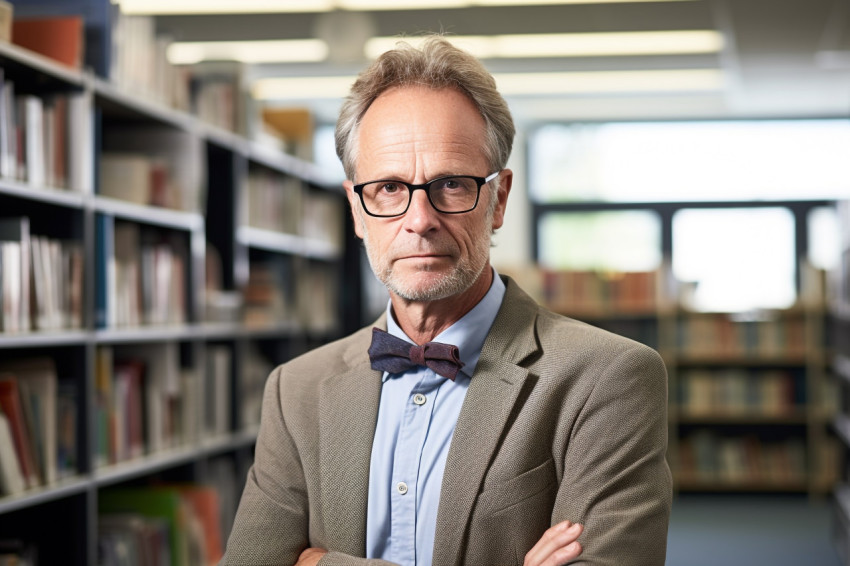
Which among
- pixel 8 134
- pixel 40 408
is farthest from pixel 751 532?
pixel 8 134

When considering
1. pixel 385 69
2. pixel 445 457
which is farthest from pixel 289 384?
pixel 385 69

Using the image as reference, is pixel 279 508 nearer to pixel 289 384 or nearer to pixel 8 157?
pixel 289 384

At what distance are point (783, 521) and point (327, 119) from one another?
594 cm

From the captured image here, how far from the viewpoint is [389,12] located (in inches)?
265

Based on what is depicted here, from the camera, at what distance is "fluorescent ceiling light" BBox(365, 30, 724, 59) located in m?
7.20

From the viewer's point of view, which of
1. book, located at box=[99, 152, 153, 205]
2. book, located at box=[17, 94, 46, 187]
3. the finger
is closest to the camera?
the finger

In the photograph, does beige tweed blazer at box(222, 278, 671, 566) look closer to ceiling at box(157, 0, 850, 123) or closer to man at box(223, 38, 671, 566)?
man at box(223, 38, 671, 566)

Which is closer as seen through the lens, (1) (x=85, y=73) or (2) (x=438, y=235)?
(2) (x=438, y=235)

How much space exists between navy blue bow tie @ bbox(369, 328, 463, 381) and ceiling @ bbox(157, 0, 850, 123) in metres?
4.15

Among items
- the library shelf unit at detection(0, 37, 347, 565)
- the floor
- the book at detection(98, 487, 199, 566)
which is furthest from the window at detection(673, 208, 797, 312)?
the book at detection(98, 487, 199, 566)

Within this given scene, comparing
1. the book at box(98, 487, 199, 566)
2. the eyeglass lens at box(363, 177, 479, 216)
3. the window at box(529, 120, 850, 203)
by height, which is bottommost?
the book at box(98, 487, 199, 566)

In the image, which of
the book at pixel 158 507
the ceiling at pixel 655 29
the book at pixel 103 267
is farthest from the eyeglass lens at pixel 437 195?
the ceiling at pixel 655 29

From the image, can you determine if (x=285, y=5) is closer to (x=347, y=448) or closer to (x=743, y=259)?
(x=347, y=448)

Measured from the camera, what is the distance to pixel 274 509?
175 cm
